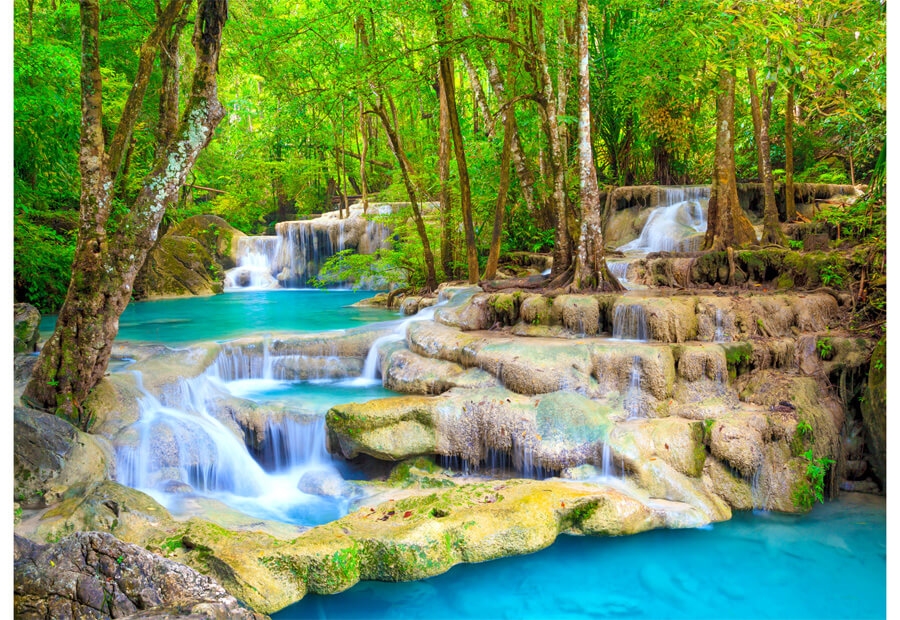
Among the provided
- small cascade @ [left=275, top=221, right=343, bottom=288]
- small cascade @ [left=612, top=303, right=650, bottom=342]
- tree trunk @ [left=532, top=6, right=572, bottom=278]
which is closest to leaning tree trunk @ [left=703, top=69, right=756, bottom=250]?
tree trunk @ [left=532, top=6, right=572, bottom=278]

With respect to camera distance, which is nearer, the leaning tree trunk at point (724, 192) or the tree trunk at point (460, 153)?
the leaning tree trunk at point (724, 192)

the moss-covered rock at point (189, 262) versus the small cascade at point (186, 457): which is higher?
the moss-covered rock at point (189, 262)

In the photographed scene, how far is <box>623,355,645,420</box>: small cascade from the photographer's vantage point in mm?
6527

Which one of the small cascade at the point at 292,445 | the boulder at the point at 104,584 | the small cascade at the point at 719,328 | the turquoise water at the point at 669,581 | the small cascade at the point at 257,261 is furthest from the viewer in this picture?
the small cascade at the point at 257,261

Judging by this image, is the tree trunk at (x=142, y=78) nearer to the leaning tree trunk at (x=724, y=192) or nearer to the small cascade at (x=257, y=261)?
the leaning tree trunk at (x=724, y=192)

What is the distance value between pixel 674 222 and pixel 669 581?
10.1 metres

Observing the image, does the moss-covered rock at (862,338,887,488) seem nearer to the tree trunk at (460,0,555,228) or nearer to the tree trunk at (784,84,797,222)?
the tree trunk at (784,84,797,222)

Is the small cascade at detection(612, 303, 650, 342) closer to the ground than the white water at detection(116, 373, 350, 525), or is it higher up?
higher up

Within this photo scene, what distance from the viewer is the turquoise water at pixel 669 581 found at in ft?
14.6

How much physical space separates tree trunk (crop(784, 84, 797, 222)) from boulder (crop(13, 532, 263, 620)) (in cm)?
1187

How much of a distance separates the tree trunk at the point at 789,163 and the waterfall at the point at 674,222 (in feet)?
5.29

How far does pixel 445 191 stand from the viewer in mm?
13273

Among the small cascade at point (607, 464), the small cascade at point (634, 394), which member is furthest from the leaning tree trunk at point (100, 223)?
the small cascade at point (634, 394)

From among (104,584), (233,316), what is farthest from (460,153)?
(104,584)
